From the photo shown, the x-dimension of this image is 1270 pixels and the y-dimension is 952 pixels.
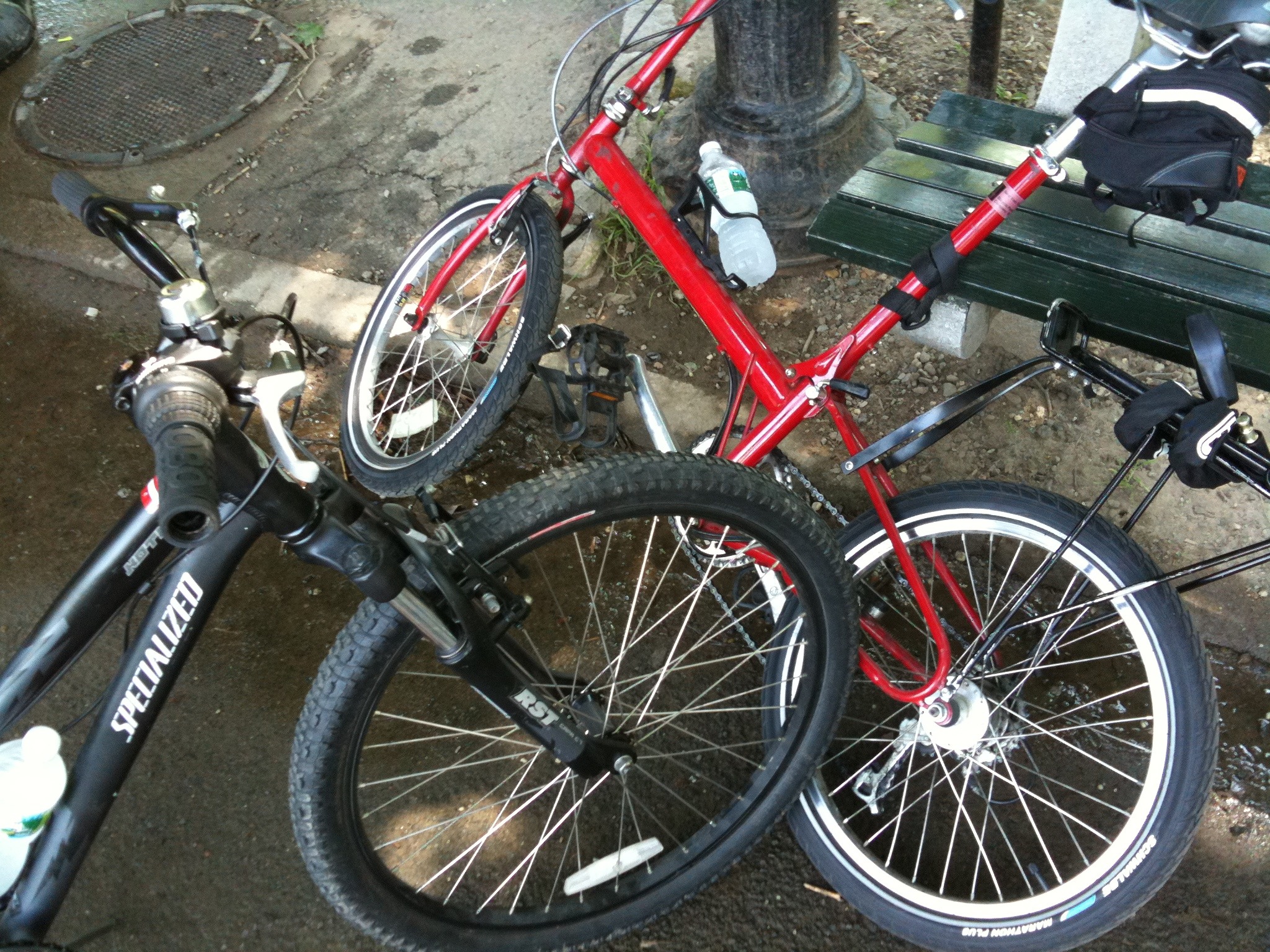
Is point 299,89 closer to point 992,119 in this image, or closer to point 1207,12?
point 992,119

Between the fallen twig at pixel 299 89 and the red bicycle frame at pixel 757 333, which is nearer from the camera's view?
the red bicycle frame at pixel 757 333

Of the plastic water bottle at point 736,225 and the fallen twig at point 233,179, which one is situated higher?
the plastic water bottle at point 736,225

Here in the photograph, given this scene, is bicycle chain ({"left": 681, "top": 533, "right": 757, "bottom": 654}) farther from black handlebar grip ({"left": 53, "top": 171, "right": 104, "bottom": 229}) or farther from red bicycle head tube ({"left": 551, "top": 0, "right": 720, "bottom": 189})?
black handlebar grip ({"left": 53, "top": 171, "right": 104, "bottom": 229})

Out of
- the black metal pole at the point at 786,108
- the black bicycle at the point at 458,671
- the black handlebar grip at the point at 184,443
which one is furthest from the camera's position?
the black metal pole at the point at 786,108

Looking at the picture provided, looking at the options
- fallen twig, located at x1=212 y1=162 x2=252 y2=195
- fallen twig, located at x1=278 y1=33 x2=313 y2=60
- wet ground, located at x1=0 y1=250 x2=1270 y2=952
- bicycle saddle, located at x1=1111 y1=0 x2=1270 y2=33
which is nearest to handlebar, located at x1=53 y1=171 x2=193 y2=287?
wet ground, located at x1=0 y1=250 x2=1270 y2=952

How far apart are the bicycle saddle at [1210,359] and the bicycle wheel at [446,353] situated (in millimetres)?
1515

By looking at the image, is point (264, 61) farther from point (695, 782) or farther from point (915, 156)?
point (695, 782)

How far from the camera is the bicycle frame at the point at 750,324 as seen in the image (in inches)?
77.8

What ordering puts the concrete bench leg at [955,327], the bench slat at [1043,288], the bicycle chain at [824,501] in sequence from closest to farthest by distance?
1. the bench slat at [1043,288]
2. the concrete bench leg at [955,327]
3. the bicycle chain at [824,501]

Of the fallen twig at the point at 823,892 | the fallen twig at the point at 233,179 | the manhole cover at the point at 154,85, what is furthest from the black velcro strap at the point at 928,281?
the manhole cover at the point at 154,85

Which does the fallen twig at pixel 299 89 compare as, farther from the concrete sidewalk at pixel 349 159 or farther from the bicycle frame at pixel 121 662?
the bicycle frame at pixel 121 662

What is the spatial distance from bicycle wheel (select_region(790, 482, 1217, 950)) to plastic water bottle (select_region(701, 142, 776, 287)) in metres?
0.65

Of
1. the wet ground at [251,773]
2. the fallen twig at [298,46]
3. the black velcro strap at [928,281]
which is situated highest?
the black velcro strap at [928,281]

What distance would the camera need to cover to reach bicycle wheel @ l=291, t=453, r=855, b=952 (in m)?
1.79
